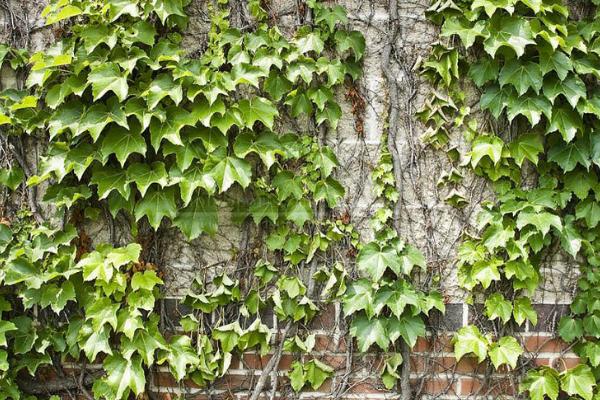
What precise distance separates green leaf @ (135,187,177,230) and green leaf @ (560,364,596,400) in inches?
66.4

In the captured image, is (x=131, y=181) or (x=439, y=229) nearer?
(x=131, y=181)

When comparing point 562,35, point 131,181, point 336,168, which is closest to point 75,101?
point 131,181

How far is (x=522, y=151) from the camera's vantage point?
7.39 feet

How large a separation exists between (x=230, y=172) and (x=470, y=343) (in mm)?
1171

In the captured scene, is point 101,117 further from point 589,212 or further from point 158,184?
point 589,212

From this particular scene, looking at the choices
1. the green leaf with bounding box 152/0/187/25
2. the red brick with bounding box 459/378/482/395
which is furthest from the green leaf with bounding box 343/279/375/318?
the green leaf with bounding box 152/0/187/25

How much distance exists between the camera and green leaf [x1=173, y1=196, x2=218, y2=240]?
7.30 feet

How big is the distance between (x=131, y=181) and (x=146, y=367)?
2.55 ft

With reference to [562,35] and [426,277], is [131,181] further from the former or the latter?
[562,35]

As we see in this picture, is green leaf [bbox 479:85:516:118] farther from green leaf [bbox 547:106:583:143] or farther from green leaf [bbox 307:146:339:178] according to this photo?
green leaf [bbox 307:146:339:178]

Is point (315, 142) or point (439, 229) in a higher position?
point (315, 142)

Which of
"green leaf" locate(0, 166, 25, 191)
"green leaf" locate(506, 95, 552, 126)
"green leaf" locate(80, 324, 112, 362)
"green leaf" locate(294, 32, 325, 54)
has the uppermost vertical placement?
"green leaf" locate(294, 32, 325, 54)

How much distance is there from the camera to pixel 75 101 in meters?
2.20

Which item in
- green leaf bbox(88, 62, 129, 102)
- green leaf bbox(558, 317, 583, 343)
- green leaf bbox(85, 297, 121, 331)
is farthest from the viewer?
green leaf bbox(558, 317, 583, 343)
